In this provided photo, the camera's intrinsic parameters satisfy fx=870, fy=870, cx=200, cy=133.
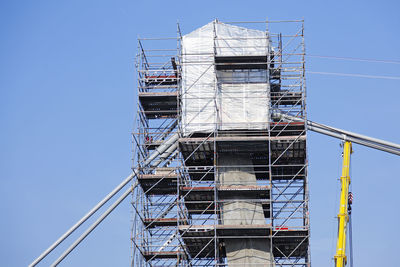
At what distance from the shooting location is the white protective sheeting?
190 ft

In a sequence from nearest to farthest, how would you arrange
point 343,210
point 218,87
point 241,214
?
point 241,214 → point 343,210 → point 218,87

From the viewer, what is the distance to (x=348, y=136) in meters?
59.5

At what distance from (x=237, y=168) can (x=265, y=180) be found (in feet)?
18.7

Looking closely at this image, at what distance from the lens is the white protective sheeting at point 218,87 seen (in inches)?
2280

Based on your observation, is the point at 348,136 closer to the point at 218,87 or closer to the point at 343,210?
the point at 343,210

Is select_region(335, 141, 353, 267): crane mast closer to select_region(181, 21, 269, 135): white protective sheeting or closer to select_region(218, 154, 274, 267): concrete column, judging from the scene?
select_region(218, 154, 274, 267): concrete column

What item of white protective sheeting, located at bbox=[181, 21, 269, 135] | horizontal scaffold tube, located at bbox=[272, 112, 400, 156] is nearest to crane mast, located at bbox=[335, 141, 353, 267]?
horizontal scaffold tube, located at bbox=[272, 112, 400, 156]

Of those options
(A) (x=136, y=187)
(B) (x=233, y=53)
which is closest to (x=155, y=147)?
(A) (x=136, y=187)

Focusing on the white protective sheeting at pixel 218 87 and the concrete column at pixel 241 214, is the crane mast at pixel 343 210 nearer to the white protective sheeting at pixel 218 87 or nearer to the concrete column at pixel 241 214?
the concrete column at pixel 241 214

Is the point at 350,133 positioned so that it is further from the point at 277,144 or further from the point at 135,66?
the point at 135,66

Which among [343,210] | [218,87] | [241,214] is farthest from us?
[218,87]

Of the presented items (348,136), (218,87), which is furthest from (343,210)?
(218,87)

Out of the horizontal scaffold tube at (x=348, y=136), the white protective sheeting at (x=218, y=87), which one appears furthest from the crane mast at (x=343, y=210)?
the white protective sheeting at (x=218, y=87)

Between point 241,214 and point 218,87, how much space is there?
29.5ft
